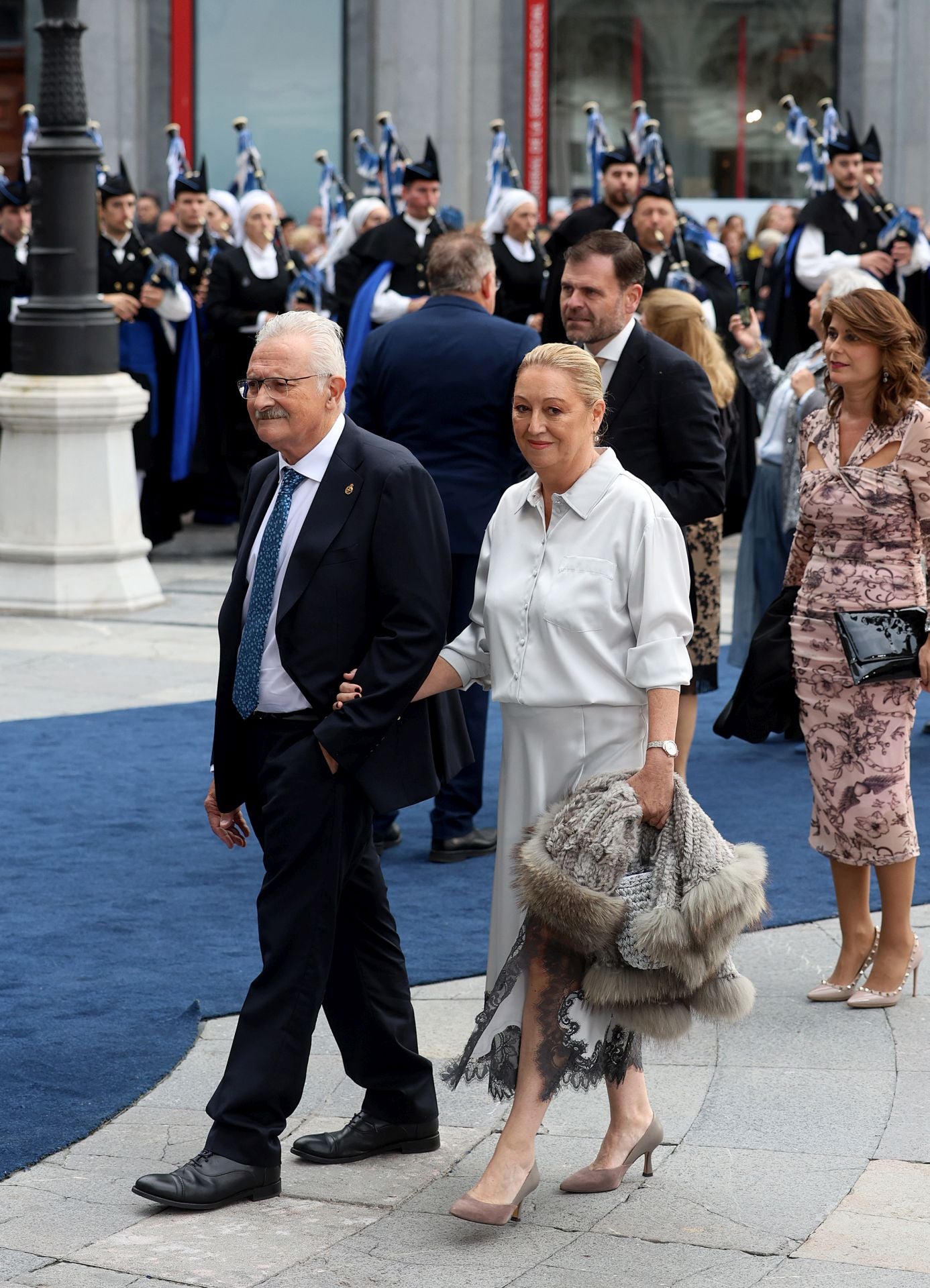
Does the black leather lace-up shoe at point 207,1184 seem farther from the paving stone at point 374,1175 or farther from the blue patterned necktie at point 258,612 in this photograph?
the blue patterned necktie at point 258,612

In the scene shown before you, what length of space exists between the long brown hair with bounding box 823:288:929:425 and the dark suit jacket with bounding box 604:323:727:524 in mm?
823

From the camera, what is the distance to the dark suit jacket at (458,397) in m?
Answer: 6.68

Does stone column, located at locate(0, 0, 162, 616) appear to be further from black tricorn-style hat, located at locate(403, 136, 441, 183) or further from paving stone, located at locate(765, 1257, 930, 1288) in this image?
paving stone, located at locate(765, 1257, 930, 1288)

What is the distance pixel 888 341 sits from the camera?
531cm

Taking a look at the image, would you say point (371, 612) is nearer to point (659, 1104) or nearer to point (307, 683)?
point (307, 683)

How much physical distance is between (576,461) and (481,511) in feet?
8.65

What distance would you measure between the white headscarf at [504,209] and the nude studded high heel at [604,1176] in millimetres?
10176

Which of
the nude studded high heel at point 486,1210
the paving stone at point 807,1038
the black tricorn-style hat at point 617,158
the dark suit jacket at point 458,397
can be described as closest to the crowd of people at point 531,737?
the nude studded high heel at point 486,1210

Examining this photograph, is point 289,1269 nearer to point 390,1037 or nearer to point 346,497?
point 390,1037

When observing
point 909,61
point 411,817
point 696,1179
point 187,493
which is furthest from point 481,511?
point 909,61

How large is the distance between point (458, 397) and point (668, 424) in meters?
0.83

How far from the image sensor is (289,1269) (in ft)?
12.4

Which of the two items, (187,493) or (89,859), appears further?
(187,493)

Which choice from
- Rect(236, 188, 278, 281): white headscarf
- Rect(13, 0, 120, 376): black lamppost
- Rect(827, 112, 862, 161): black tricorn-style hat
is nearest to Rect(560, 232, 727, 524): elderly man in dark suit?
Rect(13, 0, 120, 376): black lamppost
